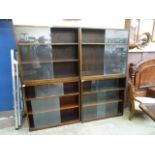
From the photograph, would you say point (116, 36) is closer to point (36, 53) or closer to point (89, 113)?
point (36, 53)

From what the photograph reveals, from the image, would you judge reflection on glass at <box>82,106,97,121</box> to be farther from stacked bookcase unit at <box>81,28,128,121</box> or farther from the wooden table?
the wooden table

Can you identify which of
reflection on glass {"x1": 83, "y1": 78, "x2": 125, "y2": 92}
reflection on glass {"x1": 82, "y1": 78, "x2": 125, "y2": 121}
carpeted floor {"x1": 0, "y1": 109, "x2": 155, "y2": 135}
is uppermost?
reflection on glass {"x1": 83, "y1": 78, "x2": 125, "y2": 92}

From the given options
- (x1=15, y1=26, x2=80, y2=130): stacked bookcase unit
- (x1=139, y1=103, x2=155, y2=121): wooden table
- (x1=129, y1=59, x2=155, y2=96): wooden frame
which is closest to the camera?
(x1=139, y1=103, x2=155, y2=121): wooden table

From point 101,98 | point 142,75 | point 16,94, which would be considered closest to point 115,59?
point 101,98

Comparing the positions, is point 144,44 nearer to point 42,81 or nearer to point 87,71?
point 87,71

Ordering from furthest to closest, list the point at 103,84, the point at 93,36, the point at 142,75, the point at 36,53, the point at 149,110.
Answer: the point at 142,75, the point at 103,84, the point at 93,36, the point at 36,53, the point at 149,110

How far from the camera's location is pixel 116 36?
2.41 meters

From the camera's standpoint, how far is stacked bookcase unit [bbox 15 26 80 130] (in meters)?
2.07

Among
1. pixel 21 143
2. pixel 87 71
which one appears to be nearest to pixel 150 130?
pixel 87 71

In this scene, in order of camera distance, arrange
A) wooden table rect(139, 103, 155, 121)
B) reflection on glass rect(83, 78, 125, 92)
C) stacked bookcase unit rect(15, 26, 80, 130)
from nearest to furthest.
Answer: wooden table rect(139, 103, 155, 121), stacked bookcase unit rect(15, 26, 80, 130), reflection on glass rect(83, 78, 125, 92)

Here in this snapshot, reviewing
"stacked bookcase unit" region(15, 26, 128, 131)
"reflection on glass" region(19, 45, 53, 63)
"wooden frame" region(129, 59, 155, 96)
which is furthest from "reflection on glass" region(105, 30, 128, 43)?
"reflection on glass" region(19, 45, 53, 63)

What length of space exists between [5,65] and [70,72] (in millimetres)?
1155

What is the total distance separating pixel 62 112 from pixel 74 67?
878 mm

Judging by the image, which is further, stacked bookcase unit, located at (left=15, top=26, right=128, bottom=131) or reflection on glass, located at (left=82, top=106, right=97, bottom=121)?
reflection on glass, located at (left=82, top=106, right=97, bottom=121)
